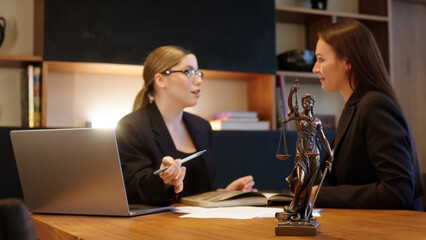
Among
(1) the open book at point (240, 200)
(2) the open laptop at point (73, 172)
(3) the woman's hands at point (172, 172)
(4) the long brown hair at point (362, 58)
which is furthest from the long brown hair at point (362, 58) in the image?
(2) the open laptop at point (73, 172)

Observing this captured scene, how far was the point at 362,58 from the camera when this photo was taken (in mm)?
1813

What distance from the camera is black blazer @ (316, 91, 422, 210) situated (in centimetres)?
157

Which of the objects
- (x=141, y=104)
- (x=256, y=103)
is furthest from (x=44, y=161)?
(x=256, y=103)

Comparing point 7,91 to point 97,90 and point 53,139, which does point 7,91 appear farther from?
point 53,139

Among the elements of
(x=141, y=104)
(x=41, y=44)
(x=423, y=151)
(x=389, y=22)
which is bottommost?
(x=423, y=151)

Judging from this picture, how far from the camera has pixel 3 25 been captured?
122 inches

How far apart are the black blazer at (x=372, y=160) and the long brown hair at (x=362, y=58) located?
58 millimetres

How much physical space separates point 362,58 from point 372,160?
1.31ft

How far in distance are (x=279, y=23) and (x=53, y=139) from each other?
2888 millimetres

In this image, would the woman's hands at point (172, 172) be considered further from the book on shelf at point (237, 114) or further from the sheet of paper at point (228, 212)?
the book on shelf at point (237, 114)

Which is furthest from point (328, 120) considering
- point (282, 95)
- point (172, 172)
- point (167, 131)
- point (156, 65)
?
point (172, 172)

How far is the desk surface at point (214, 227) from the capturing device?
1.01 m

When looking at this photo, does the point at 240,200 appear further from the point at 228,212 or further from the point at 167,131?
the point at 167,131

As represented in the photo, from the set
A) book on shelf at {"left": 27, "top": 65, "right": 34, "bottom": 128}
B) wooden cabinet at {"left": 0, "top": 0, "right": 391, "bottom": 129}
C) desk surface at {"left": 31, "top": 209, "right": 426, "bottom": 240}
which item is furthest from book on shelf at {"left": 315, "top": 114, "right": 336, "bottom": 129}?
desk surface at {"left": 31, "top": 209, "right": 426, "bottom": 240}
